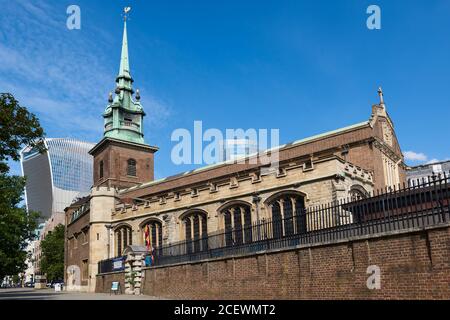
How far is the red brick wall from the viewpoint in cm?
1269

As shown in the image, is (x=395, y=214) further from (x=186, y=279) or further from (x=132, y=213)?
(x=132, y=213)

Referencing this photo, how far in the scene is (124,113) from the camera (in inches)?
2301

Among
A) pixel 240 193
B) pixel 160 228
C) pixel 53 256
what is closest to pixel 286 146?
pixel 240 193

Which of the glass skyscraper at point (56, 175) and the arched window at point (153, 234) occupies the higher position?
the glass skyscraper at point (56, 175)

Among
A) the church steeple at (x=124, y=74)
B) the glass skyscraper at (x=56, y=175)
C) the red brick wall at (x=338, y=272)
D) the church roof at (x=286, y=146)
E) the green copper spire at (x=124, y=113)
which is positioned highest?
the glass skyscraper at (x=56, y=175)

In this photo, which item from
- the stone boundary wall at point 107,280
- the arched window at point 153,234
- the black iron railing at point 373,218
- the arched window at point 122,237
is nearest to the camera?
the black iron railing at point 373,218

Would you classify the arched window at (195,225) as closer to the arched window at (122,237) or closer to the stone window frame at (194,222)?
the stone window frame at (194,222)

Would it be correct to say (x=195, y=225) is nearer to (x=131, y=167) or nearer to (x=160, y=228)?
(x=160, y=228)

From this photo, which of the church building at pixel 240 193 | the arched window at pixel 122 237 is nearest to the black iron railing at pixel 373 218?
the church building at pixel 240 193

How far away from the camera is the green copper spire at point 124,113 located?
57156mm

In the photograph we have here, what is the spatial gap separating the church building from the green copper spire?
560 centimetres

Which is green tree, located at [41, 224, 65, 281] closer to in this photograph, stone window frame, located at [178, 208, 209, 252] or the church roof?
the church roof

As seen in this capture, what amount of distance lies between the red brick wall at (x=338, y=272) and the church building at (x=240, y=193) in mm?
2259
